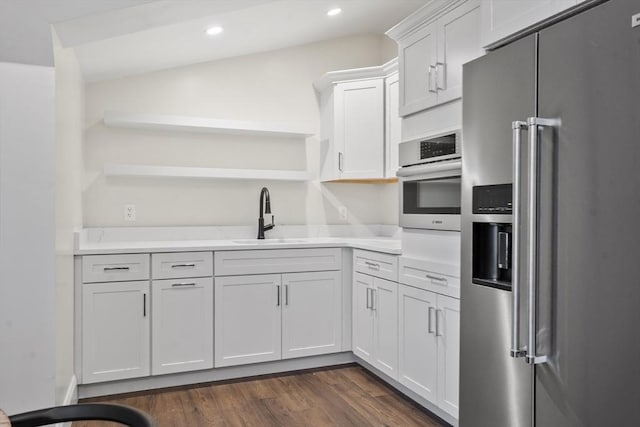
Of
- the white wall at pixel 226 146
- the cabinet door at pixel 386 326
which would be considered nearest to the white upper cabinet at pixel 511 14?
the cabinet door at pixel 386 326

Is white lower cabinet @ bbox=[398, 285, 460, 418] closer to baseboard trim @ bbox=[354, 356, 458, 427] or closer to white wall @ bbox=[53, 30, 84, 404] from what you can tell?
baseboard trim @ bbox=[354, 356, 458, 427]

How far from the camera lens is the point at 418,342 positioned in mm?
2762

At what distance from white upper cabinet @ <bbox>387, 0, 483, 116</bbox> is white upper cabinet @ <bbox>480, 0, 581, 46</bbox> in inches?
11.2

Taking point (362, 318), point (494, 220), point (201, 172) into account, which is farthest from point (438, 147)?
point (201, 172)

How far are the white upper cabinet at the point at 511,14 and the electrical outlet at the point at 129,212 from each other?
8.97 ft

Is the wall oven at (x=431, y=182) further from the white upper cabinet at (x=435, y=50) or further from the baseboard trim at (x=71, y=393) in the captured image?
the baseboard trim at (x=71, y=393)

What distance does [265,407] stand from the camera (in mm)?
2924

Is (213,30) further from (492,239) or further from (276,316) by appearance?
(492,239)

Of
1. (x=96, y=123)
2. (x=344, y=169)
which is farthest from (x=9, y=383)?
(x=344, y=169)

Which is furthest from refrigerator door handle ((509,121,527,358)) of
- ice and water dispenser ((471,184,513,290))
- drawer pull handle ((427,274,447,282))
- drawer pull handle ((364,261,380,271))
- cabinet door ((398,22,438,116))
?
drawer pull handle ((364,261,380,271))

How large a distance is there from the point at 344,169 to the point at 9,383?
2621 millimetres

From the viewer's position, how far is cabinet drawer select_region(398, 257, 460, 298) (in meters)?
2.46

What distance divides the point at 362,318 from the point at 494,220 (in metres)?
1.76

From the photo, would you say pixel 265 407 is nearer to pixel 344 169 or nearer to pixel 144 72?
pixel 344 169
